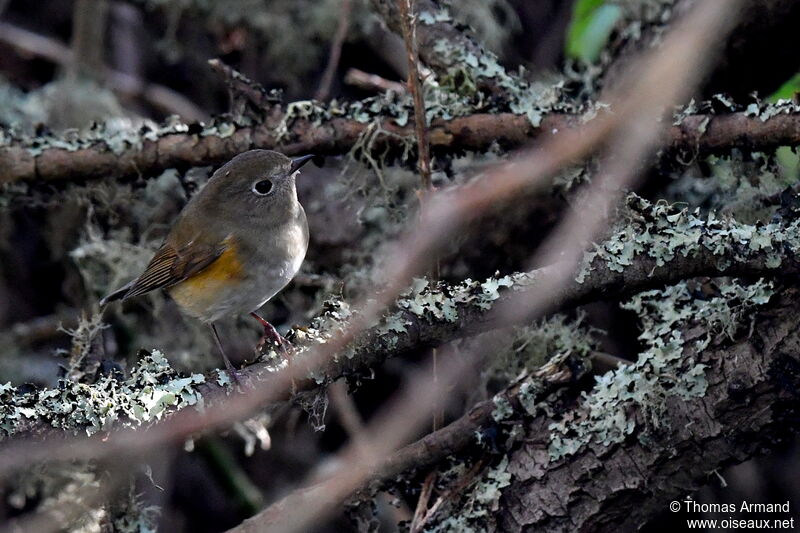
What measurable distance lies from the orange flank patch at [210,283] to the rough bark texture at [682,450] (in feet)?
3.81

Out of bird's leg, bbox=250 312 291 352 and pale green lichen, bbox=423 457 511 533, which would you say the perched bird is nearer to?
bird's leg, bbox=250 312 291 352

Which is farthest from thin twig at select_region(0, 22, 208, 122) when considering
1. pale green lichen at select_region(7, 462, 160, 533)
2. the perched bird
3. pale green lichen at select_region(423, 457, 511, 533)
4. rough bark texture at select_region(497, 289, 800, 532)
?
rough bark texture at select_region(497, 289, 800, 532)

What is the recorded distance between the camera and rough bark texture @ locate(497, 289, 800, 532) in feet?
8.05

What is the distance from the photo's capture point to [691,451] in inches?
99.2

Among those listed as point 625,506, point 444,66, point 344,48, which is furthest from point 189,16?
point 625,506

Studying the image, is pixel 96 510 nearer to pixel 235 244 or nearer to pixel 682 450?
pixel 235 244

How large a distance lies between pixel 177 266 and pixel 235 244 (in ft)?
0.76

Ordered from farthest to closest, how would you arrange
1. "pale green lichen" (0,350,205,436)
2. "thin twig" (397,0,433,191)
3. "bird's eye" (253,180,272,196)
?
"bird's eye" (253,180,272,196)
"thin twig" (397,0,433,191)
"pale green lichen" (0,350,205,436)

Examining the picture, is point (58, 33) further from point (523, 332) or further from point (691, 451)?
point (691, 451)

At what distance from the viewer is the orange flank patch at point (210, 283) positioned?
3.23 metres

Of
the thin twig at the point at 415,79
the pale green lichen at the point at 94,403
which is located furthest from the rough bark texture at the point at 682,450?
the pale green lichen at the point at 94,403

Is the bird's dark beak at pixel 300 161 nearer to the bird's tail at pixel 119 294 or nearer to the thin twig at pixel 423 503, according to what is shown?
the bird's tail at pixel 119 294

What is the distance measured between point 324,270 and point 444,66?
1.03 metres

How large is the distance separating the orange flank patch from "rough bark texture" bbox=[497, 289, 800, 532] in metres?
1.16
